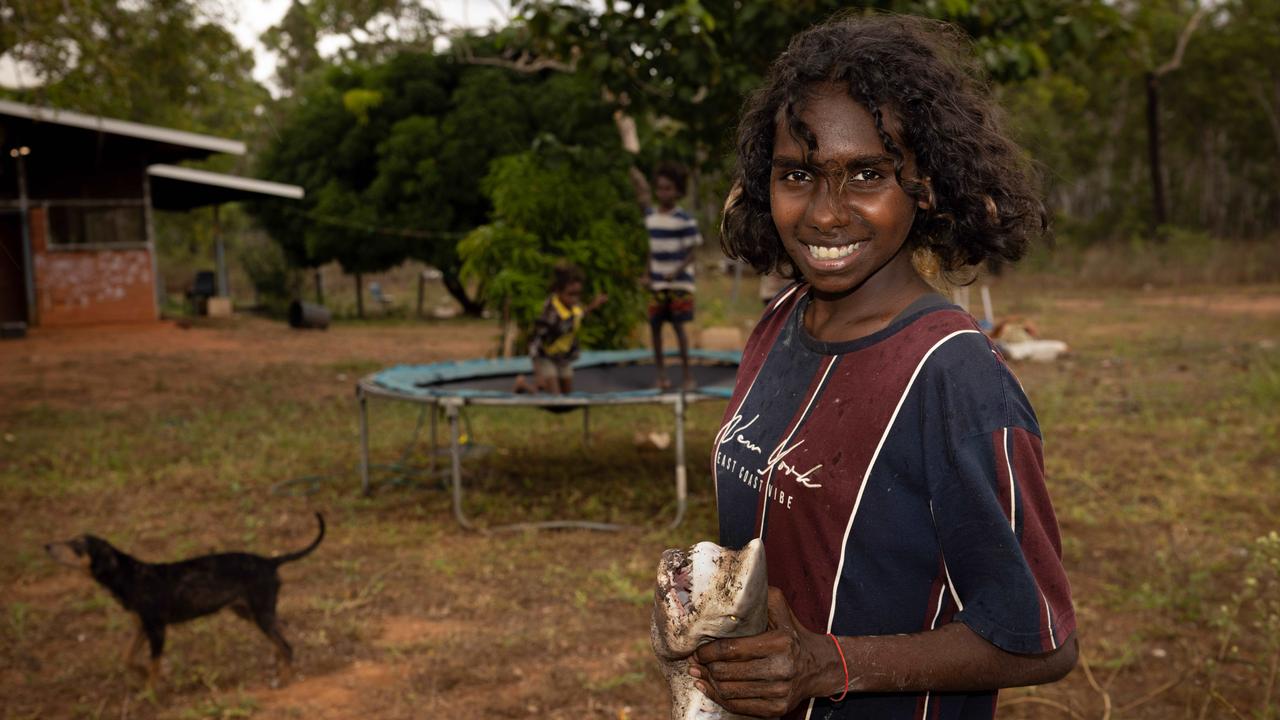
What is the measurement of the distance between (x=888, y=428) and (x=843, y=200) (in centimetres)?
31

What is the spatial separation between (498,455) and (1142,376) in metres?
6.91

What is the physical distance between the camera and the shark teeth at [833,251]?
4.50 ft

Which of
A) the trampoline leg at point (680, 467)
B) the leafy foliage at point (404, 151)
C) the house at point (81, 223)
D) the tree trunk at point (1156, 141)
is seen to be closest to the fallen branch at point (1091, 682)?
the trampoline leg at point (680, 467)

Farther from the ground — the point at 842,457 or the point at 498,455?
the point at 842,457

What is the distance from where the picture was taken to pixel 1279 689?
3.89m

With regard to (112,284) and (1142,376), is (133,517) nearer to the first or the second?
(1142,376)

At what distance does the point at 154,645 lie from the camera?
154 inches

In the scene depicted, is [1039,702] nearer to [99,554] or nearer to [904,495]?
[904,495]

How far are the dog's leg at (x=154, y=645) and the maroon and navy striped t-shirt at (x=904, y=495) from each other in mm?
3200

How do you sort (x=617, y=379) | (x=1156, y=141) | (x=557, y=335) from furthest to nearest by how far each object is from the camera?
(x=1156, y=141) < (x=617, y=379) < (x=557, y=335)

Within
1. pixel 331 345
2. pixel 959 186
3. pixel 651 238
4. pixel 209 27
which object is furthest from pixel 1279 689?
pixel 331 345

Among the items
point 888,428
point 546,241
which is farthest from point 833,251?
point 546,241

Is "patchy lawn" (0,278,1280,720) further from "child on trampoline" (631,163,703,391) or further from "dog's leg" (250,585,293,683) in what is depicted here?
"child on trampoline" (631,163,703,391)

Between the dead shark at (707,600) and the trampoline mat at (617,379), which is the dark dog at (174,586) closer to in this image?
the trampoline mat at (617,379)
